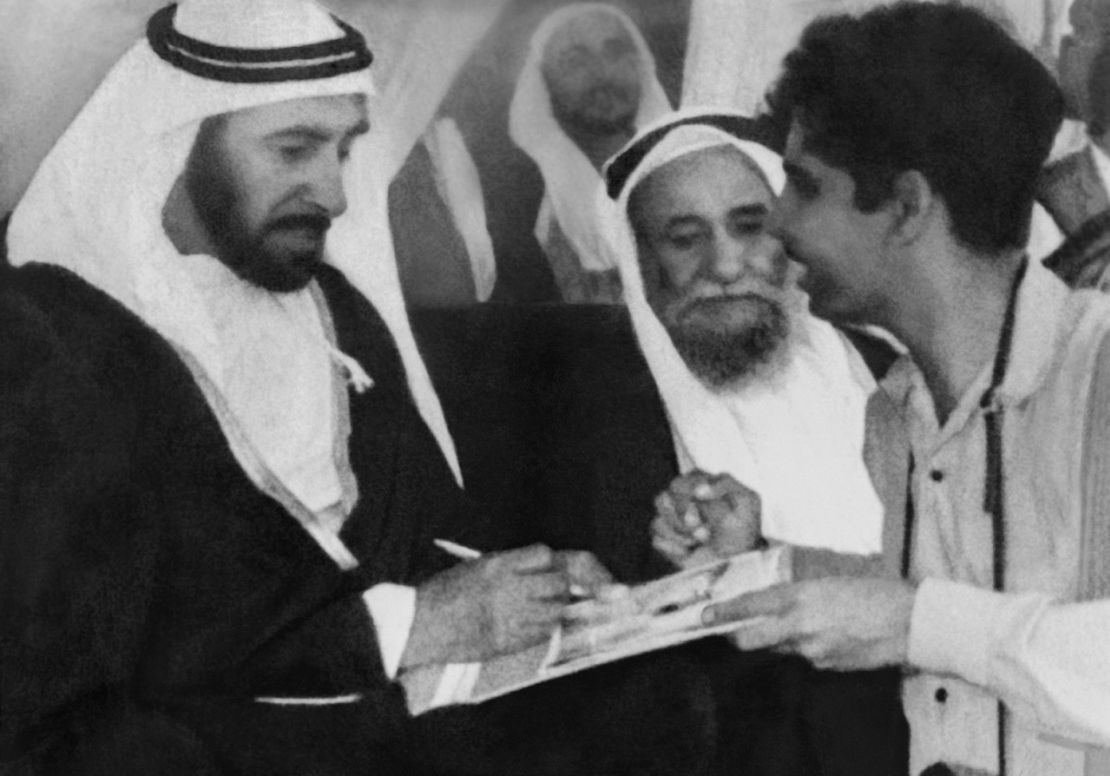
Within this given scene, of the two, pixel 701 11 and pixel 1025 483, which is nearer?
pixel 1025 483

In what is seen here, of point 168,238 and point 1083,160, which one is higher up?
point 1083,160

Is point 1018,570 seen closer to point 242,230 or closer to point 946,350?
point 946,350

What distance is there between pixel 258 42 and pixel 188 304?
1.48 feet

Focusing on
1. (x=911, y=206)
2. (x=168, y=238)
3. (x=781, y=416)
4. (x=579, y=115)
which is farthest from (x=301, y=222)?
(x=911, y=206)

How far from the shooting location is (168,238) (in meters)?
2.68

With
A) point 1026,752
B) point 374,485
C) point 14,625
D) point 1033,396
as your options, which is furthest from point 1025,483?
point 14,625

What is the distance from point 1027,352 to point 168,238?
1.40 m

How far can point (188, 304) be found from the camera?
2670 mm

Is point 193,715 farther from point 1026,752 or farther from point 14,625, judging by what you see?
point 1026,752

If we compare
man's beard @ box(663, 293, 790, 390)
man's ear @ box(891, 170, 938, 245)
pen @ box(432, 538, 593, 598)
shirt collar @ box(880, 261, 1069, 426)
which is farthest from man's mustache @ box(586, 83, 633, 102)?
pen @ box(432, 538, 593, 598)

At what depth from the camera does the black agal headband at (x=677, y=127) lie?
2809 mm

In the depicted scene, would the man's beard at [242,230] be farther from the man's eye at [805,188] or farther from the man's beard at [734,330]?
the man's eye at [805,188]

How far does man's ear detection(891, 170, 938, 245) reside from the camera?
8.82 ft

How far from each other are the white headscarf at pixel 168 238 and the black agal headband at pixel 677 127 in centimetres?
43
